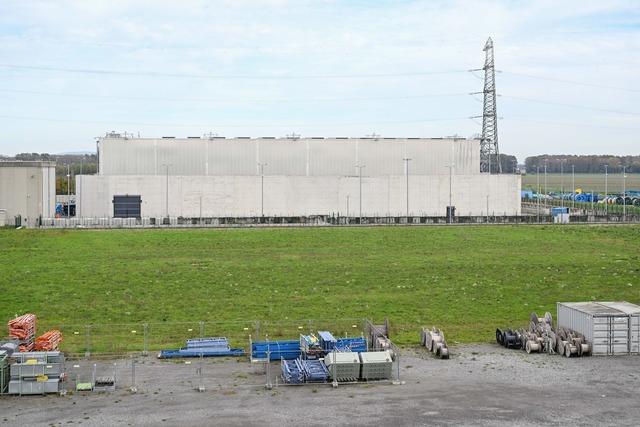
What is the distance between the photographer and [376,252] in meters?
71.1

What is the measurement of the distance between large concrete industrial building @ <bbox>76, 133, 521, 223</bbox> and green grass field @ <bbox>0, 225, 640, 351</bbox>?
2580cm

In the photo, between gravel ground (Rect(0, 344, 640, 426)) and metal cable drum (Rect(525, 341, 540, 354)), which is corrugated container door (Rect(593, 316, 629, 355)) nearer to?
gravel ground (Rect(0, 344, 640, 426))

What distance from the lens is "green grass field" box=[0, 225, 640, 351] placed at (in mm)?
45625

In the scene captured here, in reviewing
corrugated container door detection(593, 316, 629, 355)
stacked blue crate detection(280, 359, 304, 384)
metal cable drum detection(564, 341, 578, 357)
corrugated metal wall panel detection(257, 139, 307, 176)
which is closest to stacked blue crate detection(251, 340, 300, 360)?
stacked blue crate detection(280, 359, 304, 384)

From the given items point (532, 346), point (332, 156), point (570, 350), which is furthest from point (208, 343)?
point (332, 156)

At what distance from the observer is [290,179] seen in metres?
115

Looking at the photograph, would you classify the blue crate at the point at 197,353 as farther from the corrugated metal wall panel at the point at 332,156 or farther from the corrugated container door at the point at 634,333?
the corrugated metal wall panel at the point at 332,156

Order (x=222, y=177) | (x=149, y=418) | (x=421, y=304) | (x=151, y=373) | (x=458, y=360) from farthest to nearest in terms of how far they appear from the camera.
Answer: (x=222, y=177)
(x=421, y=304)
(x=458, y=360)
(x=151, y=373)
(x=149, y=418)

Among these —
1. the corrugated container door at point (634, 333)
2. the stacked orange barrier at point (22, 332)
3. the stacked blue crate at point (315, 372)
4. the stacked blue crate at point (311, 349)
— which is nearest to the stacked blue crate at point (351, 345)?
the stacked blue crate at point (311, 349)

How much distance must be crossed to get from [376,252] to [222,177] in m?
45.9

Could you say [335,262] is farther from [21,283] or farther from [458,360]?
[458,360]

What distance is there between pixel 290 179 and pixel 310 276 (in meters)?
58.2

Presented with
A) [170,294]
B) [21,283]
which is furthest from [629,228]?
[21,283]

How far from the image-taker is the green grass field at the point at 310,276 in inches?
1796
